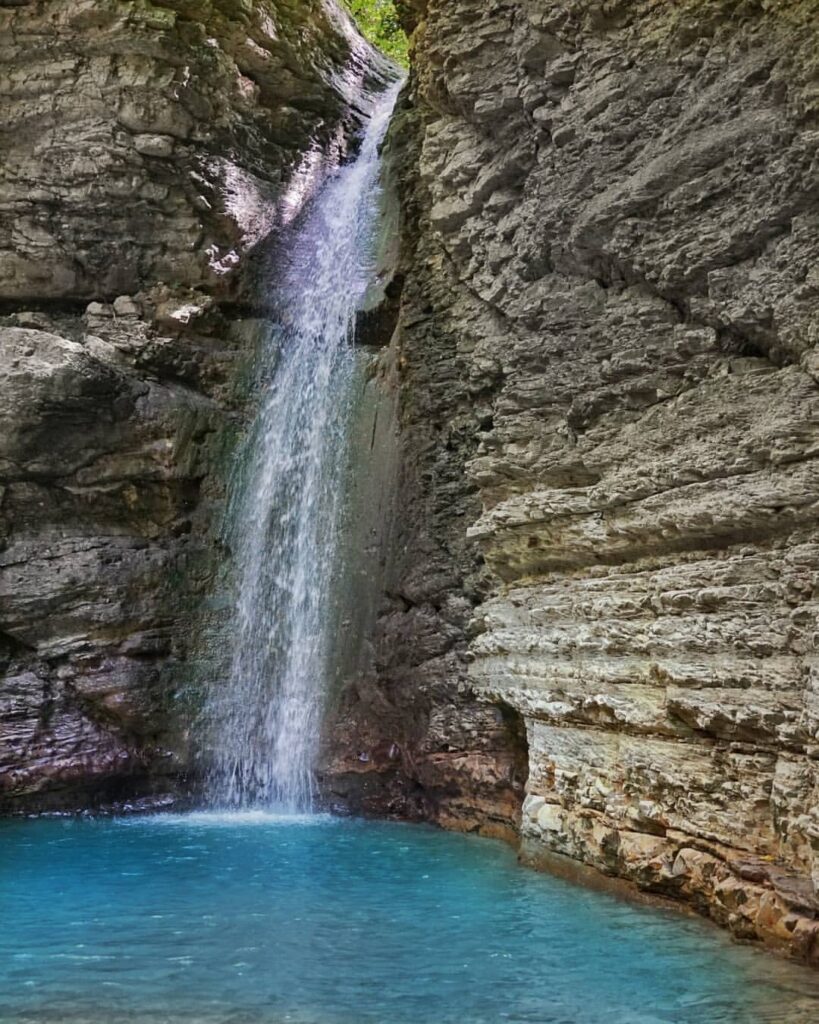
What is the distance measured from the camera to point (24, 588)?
1245cm

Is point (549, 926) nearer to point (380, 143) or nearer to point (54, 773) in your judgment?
point (54, 773)

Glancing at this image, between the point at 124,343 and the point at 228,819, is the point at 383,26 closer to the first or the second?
the point at 124,343

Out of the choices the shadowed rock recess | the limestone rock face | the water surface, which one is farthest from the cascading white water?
the water surface

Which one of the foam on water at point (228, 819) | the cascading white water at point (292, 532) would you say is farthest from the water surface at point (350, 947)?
the cascading white water at point (292, 532)

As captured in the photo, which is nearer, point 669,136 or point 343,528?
point 669,136

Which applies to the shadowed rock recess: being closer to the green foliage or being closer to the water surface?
the water surface

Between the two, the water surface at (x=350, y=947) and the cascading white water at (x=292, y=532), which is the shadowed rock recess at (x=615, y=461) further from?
the cascading white water at (x=292, y=532)

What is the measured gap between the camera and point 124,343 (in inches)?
539

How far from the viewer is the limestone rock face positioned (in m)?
12.4

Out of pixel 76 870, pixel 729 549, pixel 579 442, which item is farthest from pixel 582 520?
pixel 76 870

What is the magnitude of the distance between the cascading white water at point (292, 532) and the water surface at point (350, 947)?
2.93m

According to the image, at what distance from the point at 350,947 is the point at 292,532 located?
24.3 feet

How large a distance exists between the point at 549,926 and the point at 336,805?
5.25 meters

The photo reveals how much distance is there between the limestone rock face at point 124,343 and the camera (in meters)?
12.4
